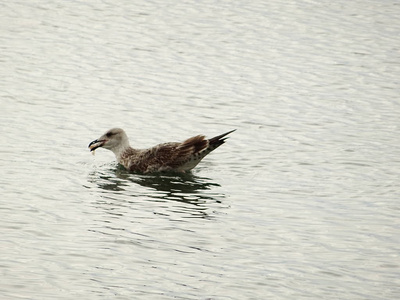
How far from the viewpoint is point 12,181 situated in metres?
16.2

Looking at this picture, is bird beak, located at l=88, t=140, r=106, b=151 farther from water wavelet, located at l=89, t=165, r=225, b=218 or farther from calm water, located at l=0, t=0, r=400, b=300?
water wavelet, located at l=89, t=165, r=225, b=218

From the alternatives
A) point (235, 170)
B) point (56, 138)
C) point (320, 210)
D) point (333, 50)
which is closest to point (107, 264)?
point (320, 210)

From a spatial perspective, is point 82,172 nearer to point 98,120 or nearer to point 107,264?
point 98,120

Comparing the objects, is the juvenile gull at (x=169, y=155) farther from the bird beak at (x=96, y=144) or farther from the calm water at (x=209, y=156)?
the calm water at (x=209, y=156)

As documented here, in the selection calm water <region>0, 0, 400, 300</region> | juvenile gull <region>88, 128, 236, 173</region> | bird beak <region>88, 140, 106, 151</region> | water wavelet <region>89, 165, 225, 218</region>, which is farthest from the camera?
bird beak <region>88, 140, 106, 151</region>

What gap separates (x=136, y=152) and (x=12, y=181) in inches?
119

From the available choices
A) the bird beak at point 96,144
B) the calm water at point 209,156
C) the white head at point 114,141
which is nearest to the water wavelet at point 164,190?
the calm water at point 209,156

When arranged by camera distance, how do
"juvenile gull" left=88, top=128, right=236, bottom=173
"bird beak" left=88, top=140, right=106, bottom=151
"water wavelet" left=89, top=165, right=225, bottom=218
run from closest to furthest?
"water wavelet" left=89, top=165, right=225, bottom=218 < "juvenile gull" left=88, top=128, right=236, bottom=173 < "bird beak" left=88, top=140, right=106, bottom=151

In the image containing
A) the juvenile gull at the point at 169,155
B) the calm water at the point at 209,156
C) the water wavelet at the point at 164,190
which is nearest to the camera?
the calm water at the point at 209,156

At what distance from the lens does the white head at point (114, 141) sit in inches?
735

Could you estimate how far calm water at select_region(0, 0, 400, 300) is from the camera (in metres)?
12.3

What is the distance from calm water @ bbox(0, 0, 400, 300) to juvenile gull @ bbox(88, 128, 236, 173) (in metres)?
0.34

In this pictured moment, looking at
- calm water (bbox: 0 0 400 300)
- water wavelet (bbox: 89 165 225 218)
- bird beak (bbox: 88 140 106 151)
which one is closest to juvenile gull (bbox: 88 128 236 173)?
bird beak (bbox: 88 140 106 151)

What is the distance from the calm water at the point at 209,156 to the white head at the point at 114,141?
332 mm
